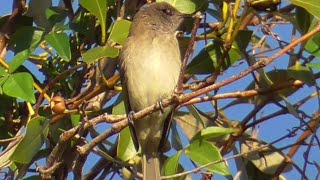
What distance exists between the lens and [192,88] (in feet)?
7.93

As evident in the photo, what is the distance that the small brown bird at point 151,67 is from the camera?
2.91m

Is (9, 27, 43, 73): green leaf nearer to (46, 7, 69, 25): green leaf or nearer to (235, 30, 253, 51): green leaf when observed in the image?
(46, 7, 69, 25): green leaf

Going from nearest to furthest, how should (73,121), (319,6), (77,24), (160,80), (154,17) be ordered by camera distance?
(319,6), (73,121), (77,24), (160,80), (154,17)

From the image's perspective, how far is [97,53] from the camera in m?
2.30

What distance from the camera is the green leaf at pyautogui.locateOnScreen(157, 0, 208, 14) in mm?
2633

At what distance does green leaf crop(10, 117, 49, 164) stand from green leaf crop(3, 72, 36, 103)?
0.27 ft

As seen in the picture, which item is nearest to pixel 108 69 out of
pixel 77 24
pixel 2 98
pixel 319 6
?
pixel 77 24

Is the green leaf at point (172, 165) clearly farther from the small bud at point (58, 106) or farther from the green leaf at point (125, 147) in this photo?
the small bud at point (58, 106)

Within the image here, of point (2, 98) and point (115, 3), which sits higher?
point (115, 3)

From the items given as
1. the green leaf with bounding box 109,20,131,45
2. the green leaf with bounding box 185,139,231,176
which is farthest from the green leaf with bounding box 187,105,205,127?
the green leaf with bounding box 109,20,131,45

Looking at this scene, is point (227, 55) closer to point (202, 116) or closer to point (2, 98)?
point (202, 116)

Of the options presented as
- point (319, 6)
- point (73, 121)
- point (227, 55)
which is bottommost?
point (73, 121)

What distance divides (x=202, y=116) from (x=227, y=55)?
0.32 metres

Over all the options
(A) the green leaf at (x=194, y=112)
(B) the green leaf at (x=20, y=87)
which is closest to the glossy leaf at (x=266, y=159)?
(A) the green leaf at (x=194, y=112)
